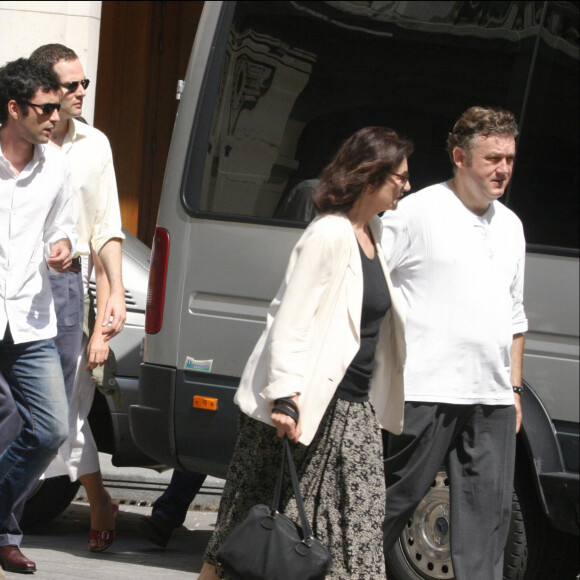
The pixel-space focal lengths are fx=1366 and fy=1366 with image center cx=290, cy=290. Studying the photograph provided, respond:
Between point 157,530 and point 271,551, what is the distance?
7.94 ft

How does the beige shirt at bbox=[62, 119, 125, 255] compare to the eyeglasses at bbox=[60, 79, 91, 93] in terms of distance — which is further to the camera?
the beige shirt at bbox=[62, 119, 125, 255]

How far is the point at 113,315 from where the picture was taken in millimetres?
5273

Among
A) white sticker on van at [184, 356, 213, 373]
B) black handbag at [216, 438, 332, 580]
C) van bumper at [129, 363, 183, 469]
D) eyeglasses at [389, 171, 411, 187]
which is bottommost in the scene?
van bumper at [129, 363, 183, 469]

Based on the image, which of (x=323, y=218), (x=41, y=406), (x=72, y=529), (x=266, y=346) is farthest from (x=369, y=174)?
(x=72, y=529)

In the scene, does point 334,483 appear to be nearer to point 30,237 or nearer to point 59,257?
point 59,257

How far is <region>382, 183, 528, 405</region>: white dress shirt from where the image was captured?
455 cm

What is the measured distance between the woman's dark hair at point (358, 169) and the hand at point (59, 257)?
941mm

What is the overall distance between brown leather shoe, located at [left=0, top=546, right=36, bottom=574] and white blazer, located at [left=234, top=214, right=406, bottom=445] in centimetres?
156

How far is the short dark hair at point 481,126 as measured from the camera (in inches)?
182

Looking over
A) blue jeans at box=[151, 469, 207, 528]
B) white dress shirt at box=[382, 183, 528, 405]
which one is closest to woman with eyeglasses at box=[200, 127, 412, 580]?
white dress shirt at box=[382, 183, 528, 405]

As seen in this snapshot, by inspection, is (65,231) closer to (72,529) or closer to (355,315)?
(355,315)

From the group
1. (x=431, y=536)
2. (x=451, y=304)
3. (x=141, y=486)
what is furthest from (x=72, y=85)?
(x=141, y=486)

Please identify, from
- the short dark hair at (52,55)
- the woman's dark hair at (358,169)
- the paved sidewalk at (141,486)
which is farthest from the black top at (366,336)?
→ the paved sidewalk at (141,486)

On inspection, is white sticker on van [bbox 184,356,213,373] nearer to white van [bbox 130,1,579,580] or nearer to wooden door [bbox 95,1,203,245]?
white van [bbox 130,1,579,580]
